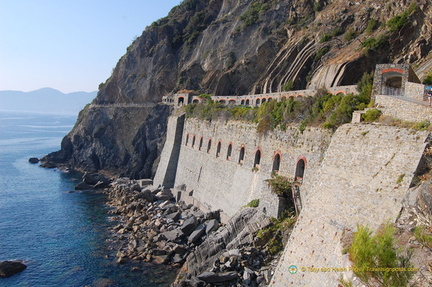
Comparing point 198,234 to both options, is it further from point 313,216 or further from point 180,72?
point 180,72

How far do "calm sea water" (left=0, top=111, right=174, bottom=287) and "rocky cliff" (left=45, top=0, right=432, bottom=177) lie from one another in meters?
13.3

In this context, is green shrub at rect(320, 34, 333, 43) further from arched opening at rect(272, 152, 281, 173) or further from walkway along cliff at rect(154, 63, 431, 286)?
arched opening at rect(272, 152, 281, 173)

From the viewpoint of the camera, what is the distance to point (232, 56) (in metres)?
55.6

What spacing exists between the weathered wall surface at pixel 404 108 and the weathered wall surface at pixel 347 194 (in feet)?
5.07

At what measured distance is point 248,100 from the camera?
4550 centimetres

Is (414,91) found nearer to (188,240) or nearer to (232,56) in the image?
(188,240)

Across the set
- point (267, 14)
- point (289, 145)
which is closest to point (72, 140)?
point (267, 14)

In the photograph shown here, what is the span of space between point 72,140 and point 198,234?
5052 cm

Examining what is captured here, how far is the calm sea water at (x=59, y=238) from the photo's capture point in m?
23.9

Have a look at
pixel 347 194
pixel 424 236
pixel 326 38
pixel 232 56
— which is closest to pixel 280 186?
pixel 347 194

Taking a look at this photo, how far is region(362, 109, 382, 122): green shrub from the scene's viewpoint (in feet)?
57.4

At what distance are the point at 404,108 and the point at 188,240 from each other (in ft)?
58.1

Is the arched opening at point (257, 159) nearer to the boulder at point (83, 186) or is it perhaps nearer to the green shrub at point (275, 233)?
the green shrub at point (275, 233)

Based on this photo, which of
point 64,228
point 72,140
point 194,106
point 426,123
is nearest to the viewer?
point 426,123
